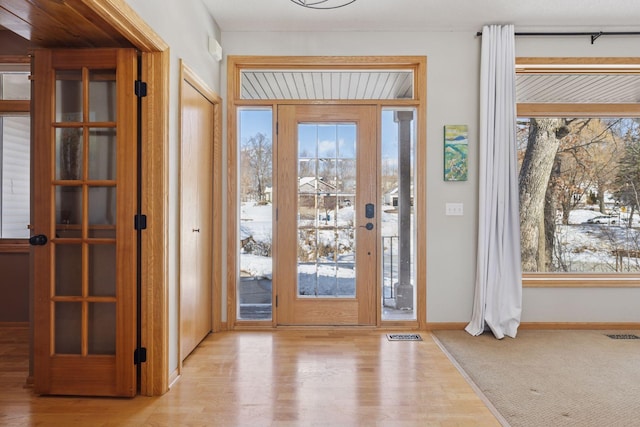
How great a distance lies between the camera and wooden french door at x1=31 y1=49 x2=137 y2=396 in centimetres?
242

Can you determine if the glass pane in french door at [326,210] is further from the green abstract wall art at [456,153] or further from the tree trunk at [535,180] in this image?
the tree trunk at [535,180]

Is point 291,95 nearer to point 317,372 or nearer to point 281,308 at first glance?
point 281,308

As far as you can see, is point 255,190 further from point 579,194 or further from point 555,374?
point 579,194

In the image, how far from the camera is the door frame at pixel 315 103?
376cm

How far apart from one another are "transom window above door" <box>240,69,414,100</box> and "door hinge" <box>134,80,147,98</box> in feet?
5.02

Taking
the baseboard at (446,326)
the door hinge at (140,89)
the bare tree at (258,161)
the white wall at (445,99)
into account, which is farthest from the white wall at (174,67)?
the baseboard at (446,326)

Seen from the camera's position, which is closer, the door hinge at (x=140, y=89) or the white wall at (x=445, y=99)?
the door hinge at (x=140, y=89)

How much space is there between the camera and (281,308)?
12.5ft

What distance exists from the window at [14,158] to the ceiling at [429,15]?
216cm

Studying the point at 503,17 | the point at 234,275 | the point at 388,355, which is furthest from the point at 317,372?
the point at 503,17

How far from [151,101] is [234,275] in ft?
6.24

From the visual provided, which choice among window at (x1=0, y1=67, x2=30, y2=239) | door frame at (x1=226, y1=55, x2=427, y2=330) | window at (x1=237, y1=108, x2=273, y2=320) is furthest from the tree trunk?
window at (x1=0, y1=67, x2=30, y2=239)

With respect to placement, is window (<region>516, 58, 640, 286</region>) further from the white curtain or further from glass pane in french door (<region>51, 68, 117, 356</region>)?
glass pane in french door (<region>51, 68, 117, 356</region>)

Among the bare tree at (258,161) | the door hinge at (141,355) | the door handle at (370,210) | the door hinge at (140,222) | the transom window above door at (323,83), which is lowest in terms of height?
the door hinge at (141,355)
